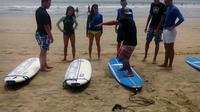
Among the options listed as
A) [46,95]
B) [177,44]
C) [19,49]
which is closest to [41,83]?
[46,95]

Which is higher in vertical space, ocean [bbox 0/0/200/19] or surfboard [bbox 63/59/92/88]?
surfboard [bbox 63/59/92/88]

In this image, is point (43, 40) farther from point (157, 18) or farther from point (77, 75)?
point (157, 18)

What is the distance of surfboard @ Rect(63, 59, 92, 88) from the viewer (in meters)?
6.27

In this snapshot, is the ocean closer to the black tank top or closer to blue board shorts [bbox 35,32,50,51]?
the black tank top

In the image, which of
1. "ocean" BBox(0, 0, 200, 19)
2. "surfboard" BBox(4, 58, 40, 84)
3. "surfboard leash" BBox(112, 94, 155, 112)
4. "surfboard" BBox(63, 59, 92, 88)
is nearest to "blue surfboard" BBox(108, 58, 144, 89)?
"surfboard leash" BBox(112, 94, 155, 112)

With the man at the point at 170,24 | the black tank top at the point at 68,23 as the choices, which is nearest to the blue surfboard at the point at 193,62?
the man at the point at 170,24

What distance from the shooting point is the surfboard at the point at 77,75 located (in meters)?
6.27

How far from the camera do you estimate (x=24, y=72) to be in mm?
6980

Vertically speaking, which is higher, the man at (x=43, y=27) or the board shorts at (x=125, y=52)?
the man at (x=43, y=27)

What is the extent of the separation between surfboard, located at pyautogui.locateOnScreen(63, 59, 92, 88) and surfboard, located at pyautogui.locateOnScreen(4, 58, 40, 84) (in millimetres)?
884

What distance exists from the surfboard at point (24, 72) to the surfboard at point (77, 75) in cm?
88

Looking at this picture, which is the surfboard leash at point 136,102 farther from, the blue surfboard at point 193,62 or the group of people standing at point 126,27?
the blue surfboard at point 193,62

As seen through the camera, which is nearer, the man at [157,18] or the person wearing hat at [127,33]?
the person wearing hat at [127,33]

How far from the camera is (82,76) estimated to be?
664cm
